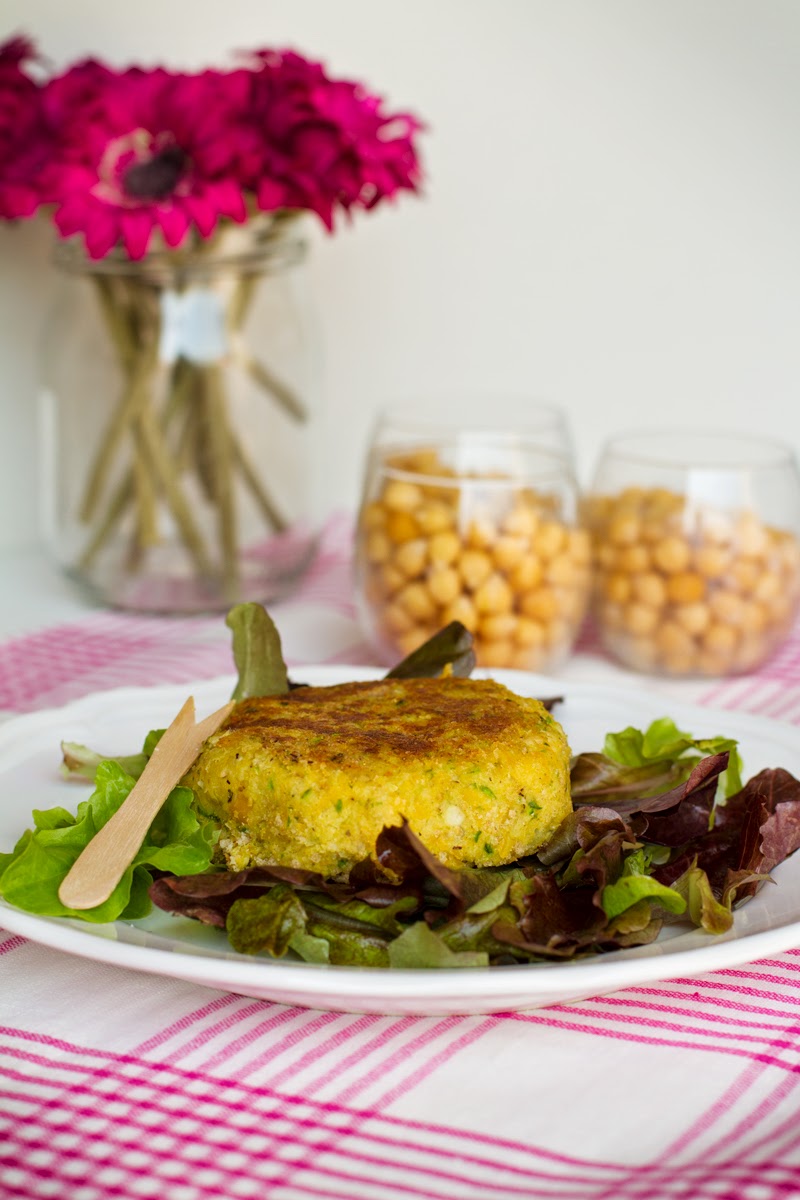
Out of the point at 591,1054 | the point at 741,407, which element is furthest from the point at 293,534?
the point at 591,1054

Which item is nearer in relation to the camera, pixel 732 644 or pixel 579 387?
pixel 732 644

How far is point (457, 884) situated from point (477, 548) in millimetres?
742

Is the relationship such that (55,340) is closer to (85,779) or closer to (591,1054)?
(85,779)

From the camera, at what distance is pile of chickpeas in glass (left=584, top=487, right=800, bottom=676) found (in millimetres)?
1621

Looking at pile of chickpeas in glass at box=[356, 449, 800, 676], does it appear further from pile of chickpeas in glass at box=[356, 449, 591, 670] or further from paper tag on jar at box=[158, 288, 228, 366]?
paper tag on jar at box=[158, 288, 228, 366]

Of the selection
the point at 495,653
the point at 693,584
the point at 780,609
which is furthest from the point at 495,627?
the point at 780,609

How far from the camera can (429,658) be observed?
1.26m

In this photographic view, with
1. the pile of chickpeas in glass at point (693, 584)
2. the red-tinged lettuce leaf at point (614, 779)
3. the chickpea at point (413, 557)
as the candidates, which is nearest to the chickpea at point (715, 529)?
the pile of chickpeas in glass at point (693, 584)

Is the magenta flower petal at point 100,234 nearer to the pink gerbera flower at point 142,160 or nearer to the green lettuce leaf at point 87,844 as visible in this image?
the pink gerbera flower at point 142,160

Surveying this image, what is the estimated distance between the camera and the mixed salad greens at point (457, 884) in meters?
0.84

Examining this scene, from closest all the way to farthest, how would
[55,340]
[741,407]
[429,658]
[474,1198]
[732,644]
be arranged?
[474,1198]
[429,658]
[732,644]
[55,340]
[741,407]

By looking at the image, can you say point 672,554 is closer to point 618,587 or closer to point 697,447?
point 618,587

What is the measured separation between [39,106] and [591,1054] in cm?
132

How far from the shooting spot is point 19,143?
1.70 m
